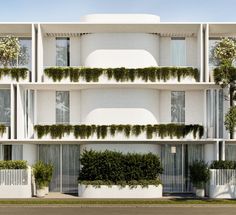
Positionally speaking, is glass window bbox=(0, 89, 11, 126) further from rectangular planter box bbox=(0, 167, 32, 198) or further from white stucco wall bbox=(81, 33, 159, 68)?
white stucco wall bbox=(81, 33, 159, 68)

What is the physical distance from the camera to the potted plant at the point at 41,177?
37719 millimetres

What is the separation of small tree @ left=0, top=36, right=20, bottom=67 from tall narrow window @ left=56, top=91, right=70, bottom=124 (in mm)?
4012

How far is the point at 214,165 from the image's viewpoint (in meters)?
37.6

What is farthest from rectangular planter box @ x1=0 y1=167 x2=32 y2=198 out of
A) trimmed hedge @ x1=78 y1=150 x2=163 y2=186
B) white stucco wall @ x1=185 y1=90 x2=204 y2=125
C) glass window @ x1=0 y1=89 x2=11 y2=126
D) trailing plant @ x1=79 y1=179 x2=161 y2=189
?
white stucco wall @ x1=185 y1=90 x2=204 y2=125

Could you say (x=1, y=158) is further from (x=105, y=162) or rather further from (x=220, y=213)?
(x=220, y=213)

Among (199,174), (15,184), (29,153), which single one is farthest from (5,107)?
(199,174)

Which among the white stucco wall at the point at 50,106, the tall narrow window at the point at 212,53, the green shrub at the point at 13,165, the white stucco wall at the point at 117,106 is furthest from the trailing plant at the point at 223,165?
the green shrub at the point at 13,165

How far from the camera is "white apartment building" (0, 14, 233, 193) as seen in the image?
130 ft

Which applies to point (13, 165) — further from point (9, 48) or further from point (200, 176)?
point (200, 176)

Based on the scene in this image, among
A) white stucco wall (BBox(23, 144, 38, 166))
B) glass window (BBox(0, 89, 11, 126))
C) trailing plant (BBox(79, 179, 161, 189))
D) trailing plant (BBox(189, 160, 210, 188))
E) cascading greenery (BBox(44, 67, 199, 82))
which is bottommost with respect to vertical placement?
trailing plant (BBox(79, 179, 161, 189))

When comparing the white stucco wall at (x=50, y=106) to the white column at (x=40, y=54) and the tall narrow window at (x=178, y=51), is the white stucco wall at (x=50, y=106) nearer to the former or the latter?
the white column at (x=40, y=54)

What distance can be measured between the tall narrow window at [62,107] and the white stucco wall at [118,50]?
9.08 feet

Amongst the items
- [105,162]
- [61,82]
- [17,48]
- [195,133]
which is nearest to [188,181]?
[195,133]

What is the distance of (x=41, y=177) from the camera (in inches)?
1500
